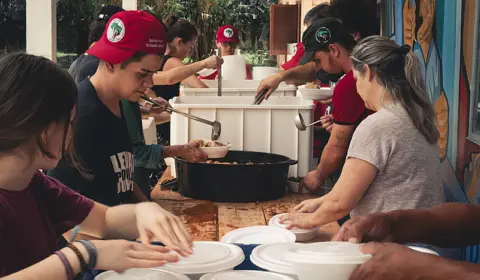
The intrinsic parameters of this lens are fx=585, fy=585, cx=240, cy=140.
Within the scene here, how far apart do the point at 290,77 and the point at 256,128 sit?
78 cm

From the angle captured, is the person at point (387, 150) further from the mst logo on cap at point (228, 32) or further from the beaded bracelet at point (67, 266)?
the mst logo on cap at point (228, 32)

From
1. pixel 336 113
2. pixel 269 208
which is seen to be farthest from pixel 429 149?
pixel 269 208

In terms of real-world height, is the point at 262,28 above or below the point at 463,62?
above

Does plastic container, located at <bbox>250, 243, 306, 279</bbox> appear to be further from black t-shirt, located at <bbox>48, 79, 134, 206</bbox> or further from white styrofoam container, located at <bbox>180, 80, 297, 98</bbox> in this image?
white styrofoam container, located at <bbox>180, 80, 297, 98</bbox>

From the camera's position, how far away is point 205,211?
272 cm

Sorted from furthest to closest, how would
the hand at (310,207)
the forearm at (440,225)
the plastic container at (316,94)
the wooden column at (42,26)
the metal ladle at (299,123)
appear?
the plastic container at (316,94)
the wooden column at (42,26)
the metal ladle at (299,123)
the hand at (310,207)
the forearm at (440,225)

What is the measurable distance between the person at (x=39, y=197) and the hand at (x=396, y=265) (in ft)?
1.34

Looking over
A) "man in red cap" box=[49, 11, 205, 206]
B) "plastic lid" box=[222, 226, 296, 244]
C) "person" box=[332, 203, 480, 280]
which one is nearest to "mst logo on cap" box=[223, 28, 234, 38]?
"man in red cap" box=[49, 11, 205, 206]

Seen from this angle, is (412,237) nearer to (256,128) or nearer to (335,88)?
(335,88)

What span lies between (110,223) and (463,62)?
74.3 inches

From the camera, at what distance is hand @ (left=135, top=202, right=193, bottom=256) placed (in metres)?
1.38

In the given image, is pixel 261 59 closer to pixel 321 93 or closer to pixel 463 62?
pixel 321 93

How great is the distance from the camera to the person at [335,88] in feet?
9.39

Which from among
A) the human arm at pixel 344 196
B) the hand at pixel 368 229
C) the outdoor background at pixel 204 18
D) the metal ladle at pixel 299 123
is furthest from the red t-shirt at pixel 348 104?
the outdoor background at pixel 204 18
